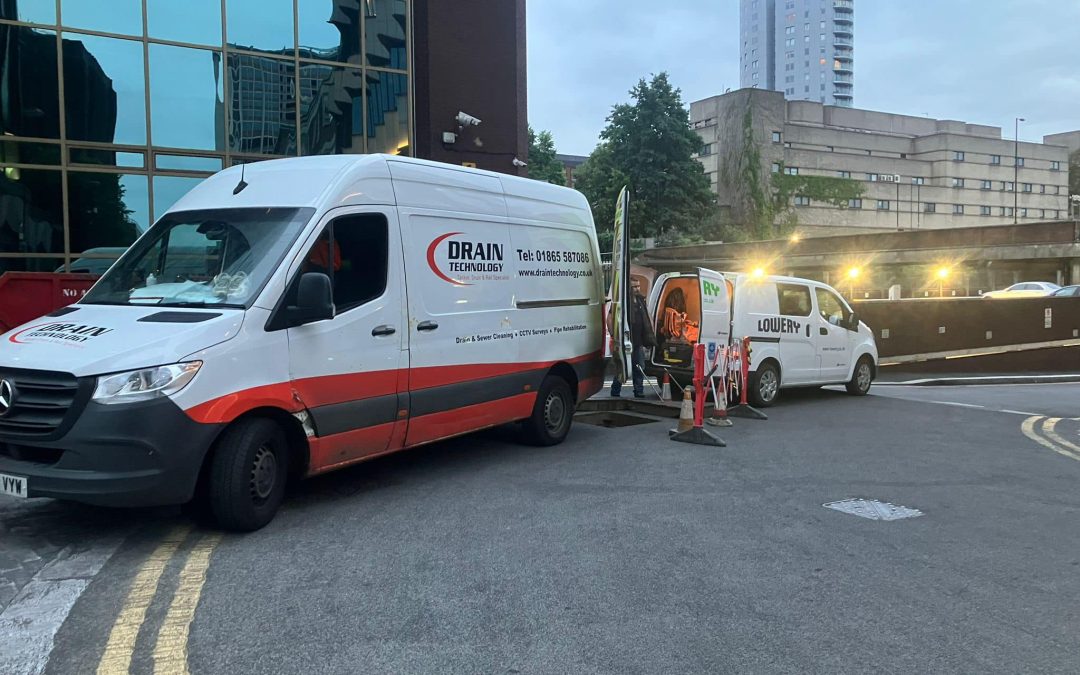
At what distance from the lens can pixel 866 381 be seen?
14508 mm

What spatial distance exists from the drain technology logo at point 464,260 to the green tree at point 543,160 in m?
50.1

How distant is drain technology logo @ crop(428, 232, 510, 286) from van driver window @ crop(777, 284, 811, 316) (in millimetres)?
6198

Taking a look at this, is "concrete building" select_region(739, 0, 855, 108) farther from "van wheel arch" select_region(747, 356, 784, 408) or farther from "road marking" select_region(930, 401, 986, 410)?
"van wheel arch" select_region(747, 356, 784, 408)

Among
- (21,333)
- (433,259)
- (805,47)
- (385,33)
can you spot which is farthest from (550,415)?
(805,47)

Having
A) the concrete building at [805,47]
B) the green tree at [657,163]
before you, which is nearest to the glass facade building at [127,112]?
the green tree at [657,163]

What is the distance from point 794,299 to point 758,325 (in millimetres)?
1286

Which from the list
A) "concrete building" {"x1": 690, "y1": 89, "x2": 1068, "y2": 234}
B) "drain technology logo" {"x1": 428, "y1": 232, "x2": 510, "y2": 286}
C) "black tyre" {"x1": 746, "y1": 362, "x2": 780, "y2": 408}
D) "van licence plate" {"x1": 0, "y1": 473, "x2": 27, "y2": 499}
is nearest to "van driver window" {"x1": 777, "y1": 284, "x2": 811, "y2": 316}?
"black tyre" {"x1": 746, "y1": 362, "x2": 780, "y2": 408}

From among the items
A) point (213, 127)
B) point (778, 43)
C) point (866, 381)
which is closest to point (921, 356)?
point (866, 381)

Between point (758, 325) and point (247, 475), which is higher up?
point (758, 325)

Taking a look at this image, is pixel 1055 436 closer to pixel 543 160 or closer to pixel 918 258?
pixel 918 258

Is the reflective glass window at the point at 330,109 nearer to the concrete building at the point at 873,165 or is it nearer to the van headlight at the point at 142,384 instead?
the van headlight at the point at 142,384

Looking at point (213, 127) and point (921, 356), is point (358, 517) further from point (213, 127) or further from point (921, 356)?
point (921, 356)

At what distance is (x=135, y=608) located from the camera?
401 centimetres

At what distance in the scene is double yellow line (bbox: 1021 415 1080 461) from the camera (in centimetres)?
894
